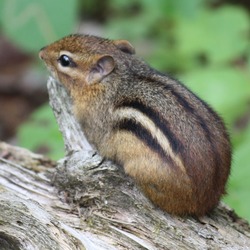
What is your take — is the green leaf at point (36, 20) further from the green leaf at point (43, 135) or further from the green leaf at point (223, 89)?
the green leaf at point (223, 89)

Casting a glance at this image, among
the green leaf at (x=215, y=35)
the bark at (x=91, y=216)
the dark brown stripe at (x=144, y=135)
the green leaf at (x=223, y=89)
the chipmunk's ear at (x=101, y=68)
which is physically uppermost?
the green leaf at (x=215, y=35)

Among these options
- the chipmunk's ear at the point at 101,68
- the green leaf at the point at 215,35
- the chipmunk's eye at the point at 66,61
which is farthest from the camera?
the green leaf at the point at 215,35

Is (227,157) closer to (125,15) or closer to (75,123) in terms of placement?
(75,123)

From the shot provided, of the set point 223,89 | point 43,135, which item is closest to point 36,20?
point 43,135

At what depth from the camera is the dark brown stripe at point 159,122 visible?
151 inches

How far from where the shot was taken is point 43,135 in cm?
548

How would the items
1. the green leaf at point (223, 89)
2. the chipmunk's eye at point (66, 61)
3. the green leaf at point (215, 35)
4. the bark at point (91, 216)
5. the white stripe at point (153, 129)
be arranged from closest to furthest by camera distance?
the bark at point (91, 216), the white stripe at point (153, 129), the chipmunk's eye at point (66, 61), the green leaf at point (223, 89), the green leaf at point (215, 35)

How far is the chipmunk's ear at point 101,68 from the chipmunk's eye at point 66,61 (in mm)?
153

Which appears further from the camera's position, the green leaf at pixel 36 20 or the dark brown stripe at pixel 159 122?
the green leaf at pixel 36 20

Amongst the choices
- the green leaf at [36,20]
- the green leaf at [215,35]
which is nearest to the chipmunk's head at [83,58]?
the green leaf at [36,20]

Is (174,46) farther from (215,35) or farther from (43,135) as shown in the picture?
(43,135)

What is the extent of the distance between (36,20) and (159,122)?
2536mm

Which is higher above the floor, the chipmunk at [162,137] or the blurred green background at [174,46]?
the blurred green background at [174,46]

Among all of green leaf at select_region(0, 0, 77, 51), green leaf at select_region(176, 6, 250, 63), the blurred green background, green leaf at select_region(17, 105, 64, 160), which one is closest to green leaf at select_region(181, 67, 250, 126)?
the blurred green background
